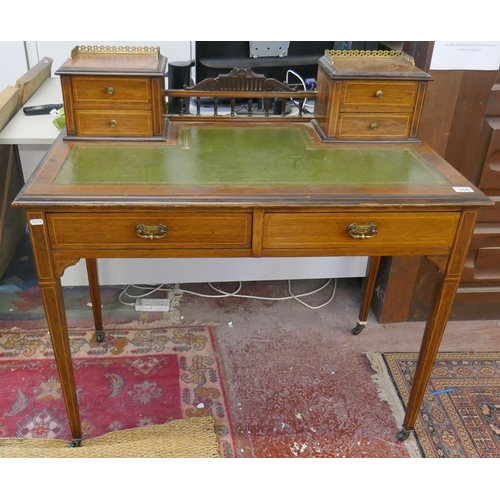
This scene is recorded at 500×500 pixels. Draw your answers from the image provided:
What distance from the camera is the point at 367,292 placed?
217cm

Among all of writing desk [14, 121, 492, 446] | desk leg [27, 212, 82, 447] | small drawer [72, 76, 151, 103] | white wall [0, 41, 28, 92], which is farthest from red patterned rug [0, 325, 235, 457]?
white wall [0, 41, 28, 92]

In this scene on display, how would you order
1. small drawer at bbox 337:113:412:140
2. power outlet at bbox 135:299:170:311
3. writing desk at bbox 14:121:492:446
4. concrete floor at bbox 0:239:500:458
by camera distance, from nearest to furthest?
1. writing desk at bbox 14:121:492:446
2. small drawer at bbox 337:113:412:140
3. concrete floor at bbox 0:239:500:458
4. power outlet at bbox 135:299:170:311

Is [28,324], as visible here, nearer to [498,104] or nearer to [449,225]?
[449,225]

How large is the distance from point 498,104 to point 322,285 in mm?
1097

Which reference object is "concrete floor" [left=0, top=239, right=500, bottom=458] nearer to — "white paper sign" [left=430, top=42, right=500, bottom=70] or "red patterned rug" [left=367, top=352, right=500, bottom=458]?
"red patterned rug" [left=367, top=352, right=500, bottom=458]

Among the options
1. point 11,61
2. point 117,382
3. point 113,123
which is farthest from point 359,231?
point 11,61

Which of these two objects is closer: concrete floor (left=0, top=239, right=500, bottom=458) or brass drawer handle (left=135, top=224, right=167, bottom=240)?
brass drawer handle (left=135, top=224, right=167, bottom=240)

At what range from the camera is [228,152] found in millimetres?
1523

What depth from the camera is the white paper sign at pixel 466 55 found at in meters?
1.76

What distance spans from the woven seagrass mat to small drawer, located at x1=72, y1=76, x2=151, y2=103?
3.37ft

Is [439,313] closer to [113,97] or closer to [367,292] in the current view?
[367,292]

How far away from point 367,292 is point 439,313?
661 mm

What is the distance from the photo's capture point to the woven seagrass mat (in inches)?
60.1

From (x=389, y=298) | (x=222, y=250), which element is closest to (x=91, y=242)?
(x=222, y=250)
